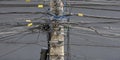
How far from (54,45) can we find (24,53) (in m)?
2.14

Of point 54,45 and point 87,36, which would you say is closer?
point 54,45

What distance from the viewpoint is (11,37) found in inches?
248

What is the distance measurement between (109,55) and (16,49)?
1814mm

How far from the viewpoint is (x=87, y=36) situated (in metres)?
6.46

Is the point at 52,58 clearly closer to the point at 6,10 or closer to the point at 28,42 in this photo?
the point at 28,42

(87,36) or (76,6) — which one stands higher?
(76,6)

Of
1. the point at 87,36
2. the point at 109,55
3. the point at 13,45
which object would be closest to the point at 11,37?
the point at 13,45

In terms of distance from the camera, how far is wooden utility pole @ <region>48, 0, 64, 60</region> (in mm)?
4207

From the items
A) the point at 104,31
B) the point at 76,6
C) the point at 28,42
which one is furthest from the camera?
the point at 76,6

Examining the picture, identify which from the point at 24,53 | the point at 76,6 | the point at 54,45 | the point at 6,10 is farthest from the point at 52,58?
the point at 6,10

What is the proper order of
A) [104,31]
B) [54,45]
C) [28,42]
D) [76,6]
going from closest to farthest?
1. [54,45]
2. [104,31]
3. [28,42]
4. [76,6]

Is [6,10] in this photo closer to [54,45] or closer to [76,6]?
[76,6]

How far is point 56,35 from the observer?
428 cm

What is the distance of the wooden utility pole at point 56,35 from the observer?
4.21 metres
